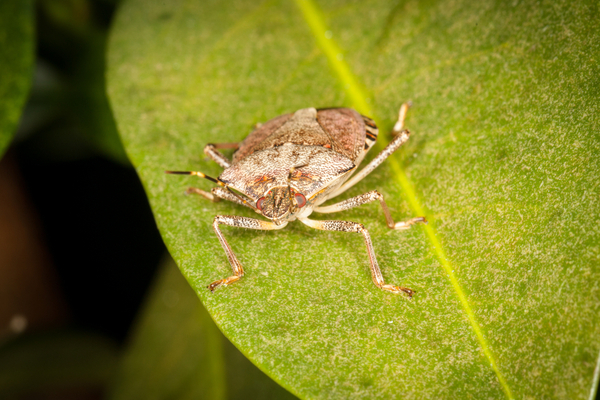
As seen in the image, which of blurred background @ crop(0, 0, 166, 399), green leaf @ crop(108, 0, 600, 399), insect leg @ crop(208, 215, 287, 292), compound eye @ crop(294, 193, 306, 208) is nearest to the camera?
green leaf @ crop(108, 0, 600, 399)

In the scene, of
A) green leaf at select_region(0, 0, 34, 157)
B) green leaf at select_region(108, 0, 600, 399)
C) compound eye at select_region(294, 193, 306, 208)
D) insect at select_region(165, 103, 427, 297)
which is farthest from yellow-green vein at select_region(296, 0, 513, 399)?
green leaf at select_region(0, 0, 34, 157)

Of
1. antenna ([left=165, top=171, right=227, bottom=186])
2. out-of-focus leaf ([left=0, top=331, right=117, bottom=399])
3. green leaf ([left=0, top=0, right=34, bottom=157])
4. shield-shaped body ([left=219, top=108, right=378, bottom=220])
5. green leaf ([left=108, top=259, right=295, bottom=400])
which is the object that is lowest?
green leaf ([left=108, top=259, right=295, bottom=400])

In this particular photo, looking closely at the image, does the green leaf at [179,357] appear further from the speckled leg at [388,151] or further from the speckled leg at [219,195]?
the speckled leg at [388,151]

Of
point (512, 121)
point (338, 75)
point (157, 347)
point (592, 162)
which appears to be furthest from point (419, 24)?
point (157, 347)

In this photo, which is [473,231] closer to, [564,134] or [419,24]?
[564,134]

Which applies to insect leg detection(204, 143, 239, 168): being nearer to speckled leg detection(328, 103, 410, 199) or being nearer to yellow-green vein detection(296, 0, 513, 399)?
speckled leg detection(328, 103, 410, 199)

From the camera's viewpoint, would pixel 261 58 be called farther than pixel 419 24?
Yes

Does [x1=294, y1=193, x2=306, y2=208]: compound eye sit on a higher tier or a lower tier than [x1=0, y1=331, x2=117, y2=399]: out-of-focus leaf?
higher
